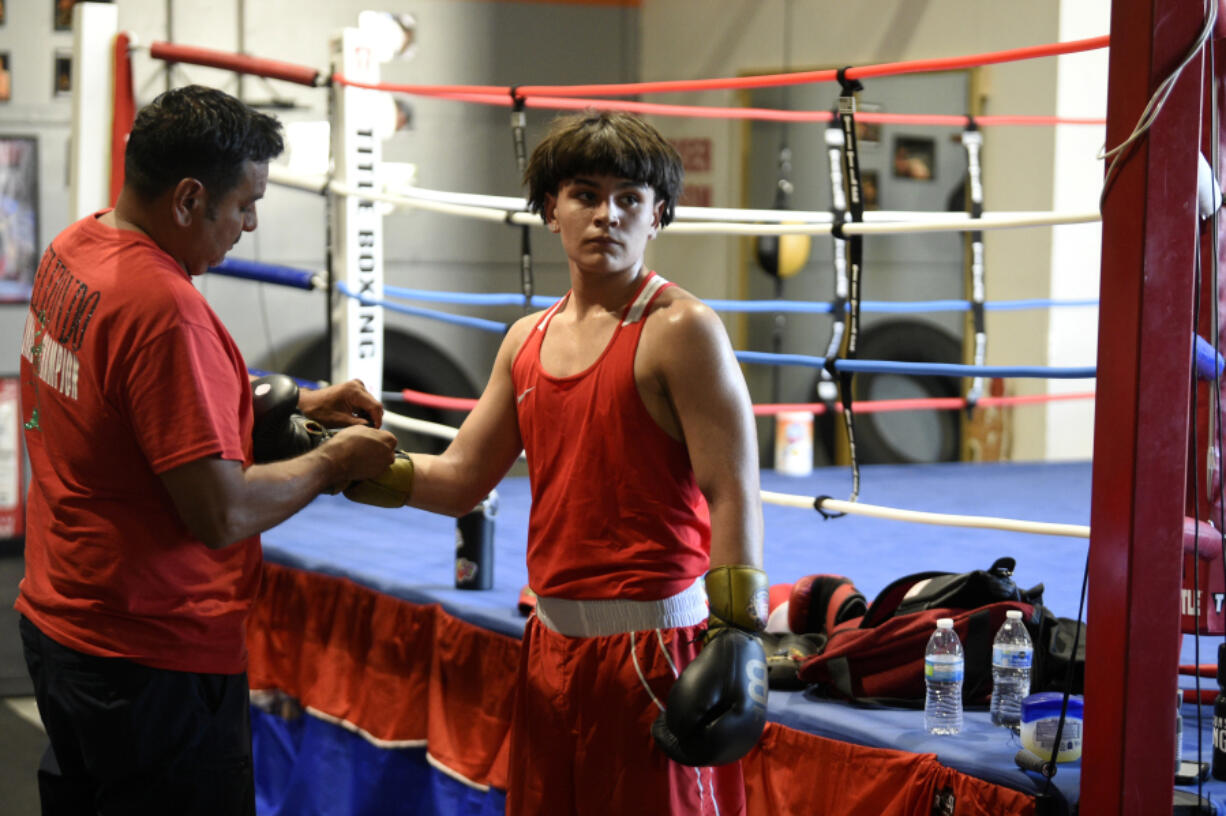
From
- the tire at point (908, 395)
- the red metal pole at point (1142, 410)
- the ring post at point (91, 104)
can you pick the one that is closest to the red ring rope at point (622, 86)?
the ring post at point (91, 104)

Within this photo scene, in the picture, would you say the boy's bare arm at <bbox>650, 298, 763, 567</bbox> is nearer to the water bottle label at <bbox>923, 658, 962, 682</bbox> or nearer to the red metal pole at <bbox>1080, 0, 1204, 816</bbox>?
the red metal pole at <bbox>1080, 0, 1204, 816</bbox>

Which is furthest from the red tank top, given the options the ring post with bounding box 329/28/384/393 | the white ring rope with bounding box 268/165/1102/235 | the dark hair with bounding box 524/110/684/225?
the ring post with bounding box 329/28/384/393

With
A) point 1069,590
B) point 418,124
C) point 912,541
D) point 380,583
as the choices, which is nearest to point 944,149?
point 418,124

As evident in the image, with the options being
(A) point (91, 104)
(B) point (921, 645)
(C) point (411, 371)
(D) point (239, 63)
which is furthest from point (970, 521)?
(C) point (411, 371)

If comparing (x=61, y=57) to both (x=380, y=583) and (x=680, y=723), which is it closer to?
(x=380, y=583)

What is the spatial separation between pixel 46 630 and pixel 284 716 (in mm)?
1342

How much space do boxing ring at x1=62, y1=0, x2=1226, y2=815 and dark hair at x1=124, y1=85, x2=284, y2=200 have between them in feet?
3.18

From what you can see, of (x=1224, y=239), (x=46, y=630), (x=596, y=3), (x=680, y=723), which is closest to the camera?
(x=680, y=723)

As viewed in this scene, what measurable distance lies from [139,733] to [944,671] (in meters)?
1.07

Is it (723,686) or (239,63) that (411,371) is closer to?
(239,63)

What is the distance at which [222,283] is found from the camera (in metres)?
5.40

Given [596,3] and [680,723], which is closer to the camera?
[680,723]

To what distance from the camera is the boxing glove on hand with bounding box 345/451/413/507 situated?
1.79m

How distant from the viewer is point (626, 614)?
1564 millimetres
